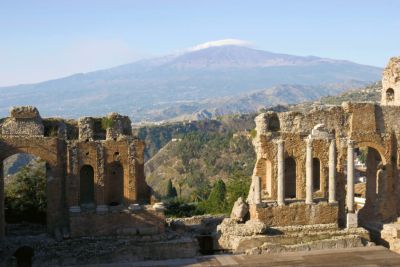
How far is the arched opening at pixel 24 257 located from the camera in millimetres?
27484

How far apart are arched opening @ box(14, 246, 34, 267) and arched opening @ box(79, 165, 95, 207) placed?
391 cm

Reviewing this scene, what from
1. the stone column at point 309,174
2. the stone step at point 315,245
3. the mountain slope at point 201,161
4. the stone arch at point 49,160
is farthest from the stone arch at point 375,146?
the mountain slope at point 201,161

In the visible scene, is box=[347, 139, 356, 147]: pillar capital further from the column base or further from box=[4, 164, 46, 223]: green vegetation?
box=[4, 164, 46, 223]: green vegetation

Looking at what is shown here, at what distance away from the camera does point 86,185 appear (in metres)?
30.6

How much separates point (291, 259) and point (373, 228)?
Result: 768cm

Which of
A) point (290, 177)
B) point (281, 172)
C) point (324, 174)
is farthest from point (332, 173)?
point (290, 177)

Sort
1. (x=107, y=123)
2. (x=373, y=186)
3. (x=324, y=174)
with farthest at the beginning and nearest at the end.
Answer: (x=373, y=186) < (x=324, y=174) < (x=107, y=123)

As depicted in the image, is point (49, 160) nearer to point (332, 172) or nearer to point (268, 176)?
point (268, 176)

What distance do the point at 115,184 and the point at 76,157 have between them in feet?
10.7

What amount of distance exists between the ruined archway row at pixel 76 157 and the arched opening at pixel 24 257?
1333 mm

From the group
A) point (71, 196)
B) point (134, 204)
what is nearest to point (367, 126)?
point (134, 204)

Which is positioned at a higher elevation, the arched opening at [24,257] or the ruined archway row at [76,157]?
the ruined archway row at [76,157]

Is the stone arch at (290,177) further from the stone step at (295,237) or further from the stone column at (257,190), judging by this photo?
the stone step at (295,237)

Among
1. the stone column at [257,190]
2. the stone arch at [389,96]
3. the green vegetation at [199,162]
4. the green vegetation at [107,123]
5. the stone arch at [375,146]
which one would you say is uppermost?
the stone arch at [389,96]
